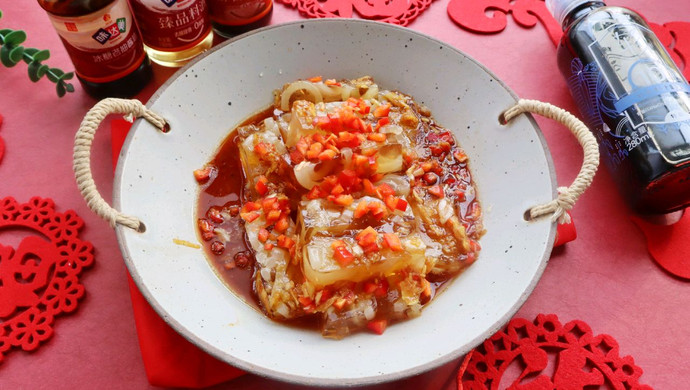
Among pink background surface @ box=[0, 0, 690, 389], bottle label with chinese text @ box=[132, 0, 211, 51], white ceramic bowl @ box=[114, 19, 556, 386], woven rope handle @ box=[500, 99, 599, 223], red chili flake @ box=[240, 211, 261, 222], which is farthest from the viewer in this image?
bottle label with chinese text @ box=[132, 0, 211, 51]

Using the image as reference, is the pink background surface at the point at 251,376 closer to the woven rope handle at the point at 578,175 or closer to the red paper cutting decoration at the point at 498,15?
the red paper cutting decoration at the point at 498,15

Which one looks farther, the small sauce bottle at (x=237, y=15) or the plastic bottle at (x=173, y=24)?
the small sauce bottle at (x=237, y=15)

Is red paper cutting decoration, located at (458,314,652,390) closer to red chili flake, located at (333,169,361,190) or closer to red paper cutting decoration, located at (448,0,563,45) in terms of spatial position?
red chili flake, located at (333,169,361,190)

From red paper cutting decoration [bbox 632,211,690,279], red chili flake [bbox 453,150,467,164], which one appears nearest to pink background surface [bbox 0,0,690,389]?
red paper cutting decoration [bbox 632,211,690,279]

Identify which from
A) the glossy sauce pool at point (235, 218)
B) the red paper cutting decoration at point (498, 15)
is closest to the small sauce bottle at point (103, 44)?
the glossy sauce pool at point (235, 218)

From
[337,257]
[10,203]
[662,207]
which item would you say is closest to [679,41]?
[662,207]

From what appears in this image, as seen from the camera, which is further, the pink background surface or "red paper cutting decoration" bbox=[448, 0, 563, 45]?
"red paper cutting decoration" bbox=[448, 0, 563, 45]
